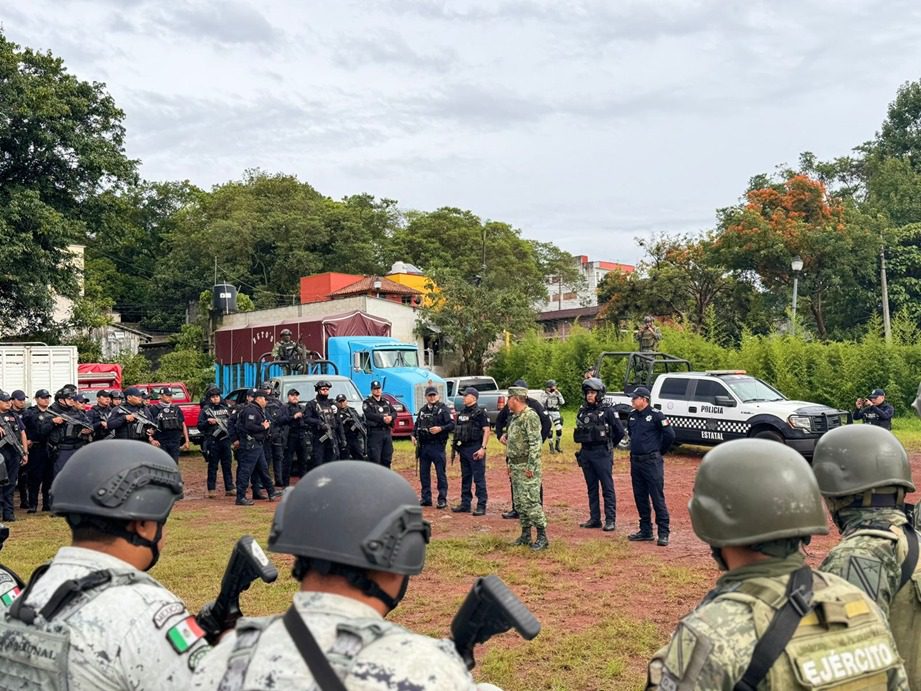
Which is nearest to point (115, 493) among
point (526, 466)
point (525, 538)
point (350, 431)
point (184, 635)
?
point (184, 635)

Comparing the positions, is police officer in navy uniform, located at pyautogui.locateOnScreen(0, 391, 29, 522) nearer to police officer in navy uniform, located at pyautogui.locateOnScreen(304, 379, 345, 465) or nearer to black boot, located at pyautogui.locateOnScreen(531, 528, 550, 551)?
police officer in navy uniform, located at pyautogui.locateOnScreen(304, 379, 345, 465)

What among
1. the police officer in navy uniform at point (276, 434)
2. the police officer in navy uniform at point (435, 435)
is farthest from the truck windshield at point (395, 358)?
the police officer in navy uniform at point (435, 435)

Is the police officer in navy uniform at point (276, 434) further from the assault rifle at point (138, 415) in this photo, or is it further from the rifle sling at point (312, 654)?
the rifle sling at point (312, 654)

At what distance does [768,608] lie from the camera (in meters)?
2.00

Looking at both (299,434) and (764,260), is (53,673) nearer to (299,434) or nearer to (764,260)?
(299,434)

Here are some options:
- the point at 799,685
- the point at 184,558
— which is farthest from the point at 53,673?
the point at 184,558

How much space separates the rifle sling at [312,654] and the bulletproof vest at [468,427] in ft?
33.1

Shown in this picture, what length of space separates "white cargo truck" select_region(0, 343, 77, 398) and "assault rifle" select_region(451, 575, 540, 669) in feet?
57.7

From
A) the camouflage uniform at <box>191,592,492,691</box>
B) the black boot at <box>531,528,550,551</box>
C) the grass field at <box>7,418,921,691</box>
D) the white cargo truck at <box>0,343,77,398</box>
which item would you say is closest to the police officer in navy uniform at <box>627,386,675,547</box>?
the grass field at <box>7,418,921,691</box>

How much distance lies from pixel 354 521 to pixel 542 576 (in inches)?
251

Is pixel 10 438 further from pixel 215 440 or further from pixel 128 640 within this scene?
pixel 128 640

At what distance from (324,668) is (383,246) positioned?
49.8 metres

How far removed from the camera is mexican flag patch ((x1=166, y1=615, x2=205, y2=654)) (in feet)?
6.88

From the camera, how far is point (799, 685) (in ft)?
6.28
